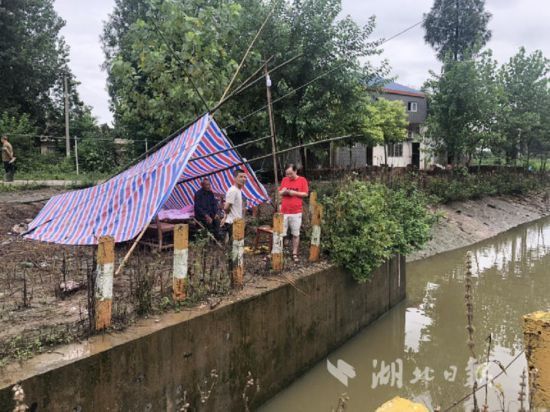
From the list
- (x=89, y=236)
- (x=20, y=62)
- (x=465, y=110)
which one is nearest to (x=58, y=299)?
(x=89, y=236)

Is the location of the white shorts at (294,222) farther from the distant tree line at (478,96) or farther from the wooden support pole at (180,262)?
the distant tree line at (478,96)

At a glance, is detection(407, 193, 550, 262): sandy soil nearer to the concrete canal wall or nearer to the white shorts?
the white shorts

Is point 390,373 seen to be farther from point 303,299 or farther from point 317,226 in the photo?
point 317,226

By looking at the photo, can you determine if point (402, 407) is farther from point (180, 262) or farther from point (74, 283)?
point (74, 283)

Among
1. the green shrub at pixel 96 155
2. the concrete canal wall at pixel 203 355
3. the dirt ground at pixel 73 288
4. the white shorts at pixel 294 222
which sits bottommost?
the concrete canal wall at pixel 203 355

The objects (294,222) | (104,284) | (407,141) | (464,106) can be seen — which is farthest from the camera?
(407,141)

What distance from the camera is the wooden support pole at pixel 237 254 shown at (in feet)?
17.2

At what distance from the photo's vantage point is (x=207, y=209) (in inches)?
304

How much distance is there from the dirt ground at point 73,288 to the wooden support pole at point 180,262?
10 cm

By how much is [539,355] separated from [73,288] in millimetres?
4579

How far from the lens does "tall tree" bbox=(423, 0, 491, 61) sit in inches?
1163

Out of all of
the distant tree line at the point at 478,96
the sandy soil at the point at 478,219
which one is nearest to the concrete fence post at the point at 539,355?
the sandy soil at the point at 478,219

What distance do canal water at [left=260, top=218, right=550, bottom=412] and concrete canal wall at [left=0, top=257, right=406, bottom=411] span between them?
0.35m

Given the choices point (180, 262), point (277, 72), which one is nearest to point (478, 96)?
point (277, 72)
